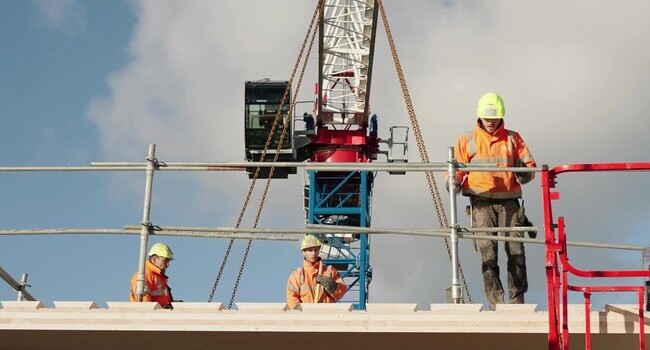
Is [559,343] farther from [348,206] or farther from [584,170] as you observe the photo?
[348,206]

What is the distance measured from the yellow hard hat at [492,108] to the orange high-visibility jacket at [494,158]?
128mm

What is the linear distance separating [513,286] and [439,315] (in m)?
2.38

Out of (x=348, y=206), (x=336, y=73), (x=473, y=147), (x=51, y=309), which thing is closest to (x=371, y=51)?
(x=336, y=73)

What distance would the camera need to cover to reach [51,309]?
9211mm

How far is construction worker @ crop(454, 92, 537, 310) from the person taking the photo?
36.1 ft

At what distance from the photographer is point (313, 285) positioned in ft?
37.5

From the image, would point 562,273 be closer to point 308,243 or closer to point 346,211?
point 308,243

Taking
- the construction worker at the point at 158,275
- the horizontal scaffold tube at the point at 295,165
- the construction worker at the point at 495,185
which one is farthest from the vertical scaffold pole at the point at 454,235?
the construction worker at the point at 158,275

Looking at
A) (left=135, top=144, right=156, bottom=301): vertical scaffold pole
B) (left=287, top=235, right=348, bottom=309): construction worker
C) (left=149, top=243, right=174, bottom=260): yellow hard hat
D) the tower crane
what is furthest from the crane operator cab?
(left=135, top=144, right=156, bottom=301): vertical scaffold pole

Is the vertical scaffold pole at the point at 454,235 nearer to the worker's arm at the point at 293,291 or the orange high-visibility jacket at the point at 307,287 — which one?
the orange high-visibility jacket at the point at 307,287

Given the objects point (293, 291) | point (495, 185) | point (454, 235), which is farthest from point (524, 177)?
point (293, 291)

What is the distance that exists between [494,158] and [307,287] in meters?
2.18

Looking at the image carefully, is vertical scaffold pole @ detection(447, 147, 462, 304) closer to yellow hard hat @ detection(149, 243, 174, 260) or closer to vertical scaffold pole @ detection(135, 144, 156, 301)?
vertical scaffold pole @ detection(135, 144, 156, 301)

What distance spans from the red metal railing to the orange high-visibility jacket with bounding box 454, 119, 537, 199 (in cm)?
318
